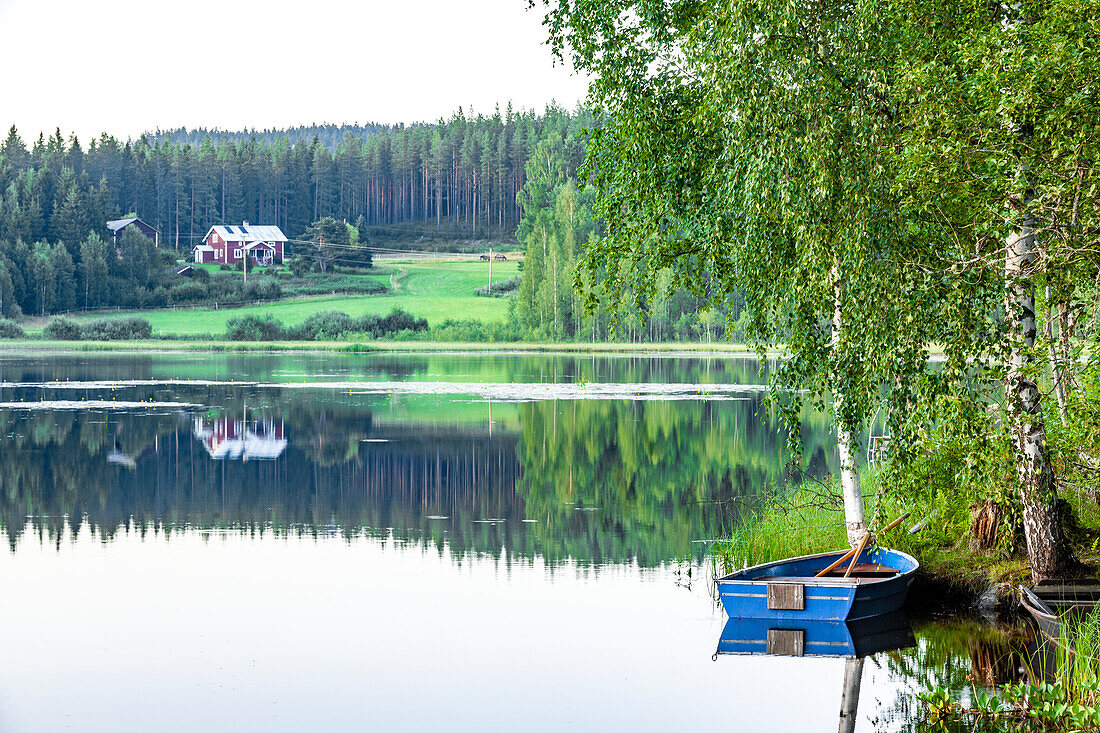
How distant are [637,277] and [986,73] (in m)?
6.31

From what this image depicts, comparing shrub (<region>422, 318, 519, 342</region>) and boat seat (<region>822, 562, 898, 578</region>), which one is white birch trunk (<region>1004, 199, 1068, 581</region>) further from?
shrub (<region>422, 318, 519, 342</region>)

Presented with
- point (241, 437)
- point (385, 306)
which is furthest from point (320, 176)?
point (241, 437)

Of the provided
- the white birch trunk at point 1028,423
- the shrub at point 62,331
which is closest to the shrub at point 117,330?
the shrub at point 62,331

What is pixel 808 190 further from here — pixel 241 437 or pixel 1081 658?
pixel 241 437

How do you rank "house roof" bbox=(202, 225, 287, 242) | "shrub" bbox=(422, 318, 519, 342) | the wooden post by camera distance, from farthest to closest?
"house roof" bbox=(202, 225, 287, 242) < "shrub" bbox=(422, 318, 519, 342) < the wooden post

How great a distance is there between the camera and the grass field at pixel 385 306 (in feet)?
375

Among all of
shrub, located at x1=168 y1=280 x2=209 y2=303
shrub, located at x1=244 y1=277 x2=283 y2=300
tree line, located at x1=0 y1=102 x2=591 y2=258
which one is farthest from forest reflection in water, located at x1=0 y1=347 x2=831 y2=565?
tree line, located at x1=0 y1=102 x2=591 y2=258

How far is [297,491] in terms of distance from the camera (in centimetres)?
2975

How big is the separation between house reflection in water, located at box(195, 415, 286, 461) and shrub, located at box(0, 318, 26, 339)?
71462 millimetres

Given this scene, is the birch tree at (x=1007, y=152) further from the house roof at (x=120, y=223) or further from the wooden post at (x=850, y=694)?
the house roof at (x=120, y=223)

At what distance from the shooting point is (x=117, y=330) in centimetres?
10962

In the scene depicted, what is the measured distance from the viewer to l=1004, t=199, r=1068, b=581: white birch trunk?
14.2m

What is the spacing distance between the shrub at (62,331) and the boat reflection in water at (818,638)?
10216 cm

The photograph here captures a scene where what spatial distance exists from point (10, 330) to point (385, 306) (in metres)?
34.3
